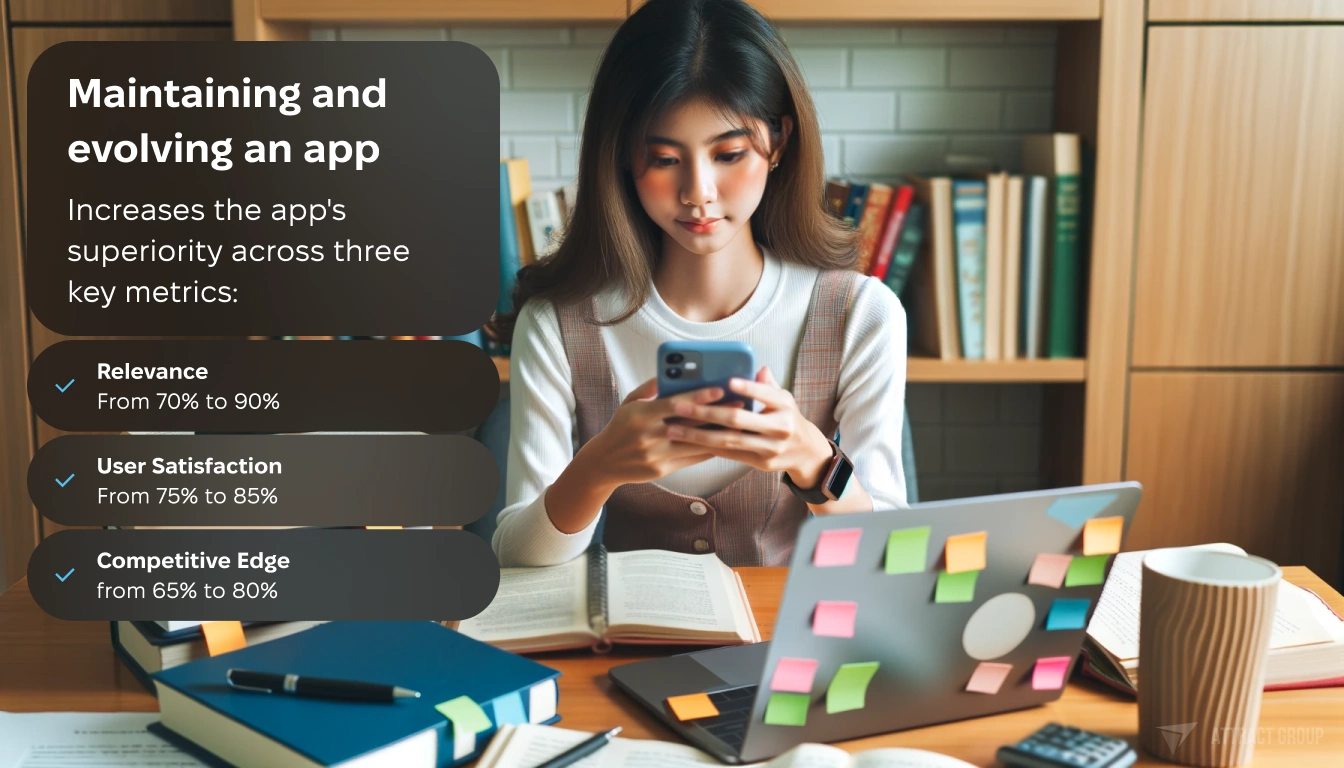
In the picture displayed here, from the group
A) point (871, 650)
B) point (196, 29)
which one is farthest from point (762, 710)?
point (196, 29)

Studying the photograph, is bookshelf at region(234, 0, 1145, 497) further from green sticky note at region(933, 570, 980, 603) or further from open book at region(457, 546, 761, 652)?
green sticky note at region(933, 570, 980, 603)

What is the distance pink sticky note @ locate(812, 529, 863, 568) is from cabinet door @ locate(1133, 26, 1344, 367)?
142 cm

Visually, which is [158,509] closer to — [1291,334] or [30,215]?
[30,215]

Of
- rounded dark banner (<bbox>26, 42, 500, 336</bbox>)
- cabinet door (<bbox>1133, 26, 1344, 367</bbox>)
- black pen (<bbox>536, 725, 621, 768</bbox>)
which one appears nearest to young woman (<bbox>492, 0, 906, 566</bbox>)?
rounded dark banner (<bbox>26, 42, 500, 336</bbox>)

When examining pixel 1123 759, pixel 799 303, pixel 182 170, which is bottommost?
pixel 1123 759

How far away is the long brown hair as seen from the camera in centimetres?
135

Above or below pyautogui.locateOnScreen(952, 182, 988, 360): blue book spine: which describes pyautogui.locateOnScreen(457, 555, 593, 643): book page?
below

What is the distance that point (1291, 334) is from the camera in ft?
6.44

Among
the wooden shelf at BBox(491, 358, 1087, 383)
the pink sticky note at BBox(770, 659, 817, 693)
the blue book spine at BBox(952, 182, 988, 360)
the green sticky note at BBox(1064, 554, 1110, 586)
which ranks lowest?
the pink sticky note at BBox(770, 659, 817, 693)

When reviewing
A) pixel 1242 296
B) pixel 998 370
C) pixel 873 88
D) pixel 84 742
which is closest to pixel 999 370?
pixel 998 370

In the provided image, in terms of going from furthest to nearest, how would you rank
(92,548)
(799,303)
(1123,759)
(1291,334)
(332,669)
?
(1291,334) < (799,303) < (92,548) < (332,669) < (1123,759)

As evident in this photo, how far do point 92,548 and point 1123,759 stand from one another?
0.93 metres

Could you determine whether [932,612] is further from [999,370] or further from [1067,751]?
[999,370]

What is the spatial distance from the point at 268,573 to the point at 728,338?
66 cm
